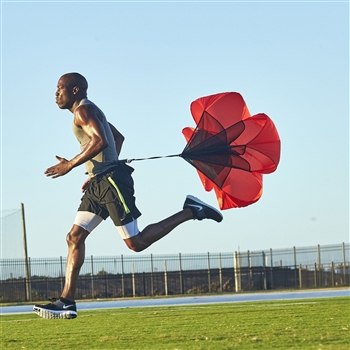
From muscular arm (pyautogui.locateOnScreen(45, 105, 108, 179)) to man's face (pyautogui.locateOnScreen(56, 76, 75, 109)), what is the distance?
23cm

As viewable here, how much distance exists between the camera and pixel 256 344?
21.0 feet

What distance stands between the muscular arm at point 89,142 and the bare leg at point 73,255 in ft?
2.08

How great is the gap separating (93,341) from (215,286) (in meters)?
29.2

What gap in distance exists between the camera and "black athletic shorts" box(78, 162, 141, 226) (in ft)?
25.0

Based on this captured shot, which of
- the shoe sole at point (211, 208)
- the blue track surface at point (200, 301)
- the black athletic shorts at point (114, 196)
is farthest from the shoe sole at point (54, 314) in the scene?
the blue track surface at point (200, 301)

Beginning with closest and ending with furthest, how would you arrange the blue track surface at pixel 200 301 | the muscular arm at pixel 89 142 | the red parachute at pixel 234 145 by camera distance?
1. the muscular arm at pixel 89 142
2. the red parachute at pixel 234 145
3. the blue track surface at pixel 200 301

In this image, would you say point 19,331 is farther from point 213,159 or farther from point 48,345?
point 213,159

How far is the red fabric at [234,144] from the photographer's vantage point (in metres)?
8.92

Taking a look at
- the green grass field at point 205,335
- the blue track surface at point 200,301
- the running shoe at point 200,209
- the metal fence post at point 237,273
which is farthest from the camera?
the metal fence post at point 237,273

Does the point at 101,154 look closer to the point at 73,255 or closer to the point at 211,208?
the point at 73,255

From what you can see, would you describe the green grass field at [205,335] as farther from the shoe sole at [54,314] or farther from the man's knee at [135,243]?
the man's knee at [135,243]

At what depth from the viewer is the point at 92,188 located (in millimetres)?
7805

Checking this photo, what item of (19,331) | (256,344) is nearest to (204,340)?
(256,344)

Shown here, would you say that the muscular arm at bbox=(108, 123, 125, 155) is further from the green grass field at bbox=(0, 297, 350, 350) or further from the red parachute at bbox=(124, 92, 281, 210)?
the green grass field at bbox=(0, 297, 350, 350)
